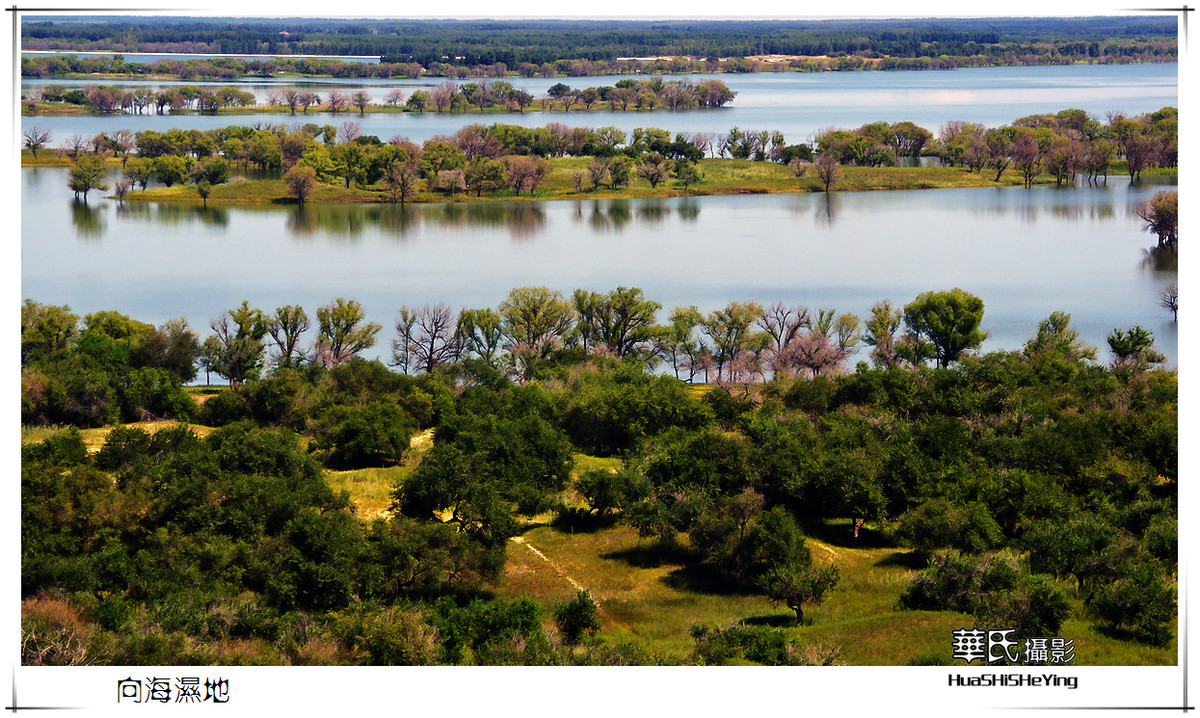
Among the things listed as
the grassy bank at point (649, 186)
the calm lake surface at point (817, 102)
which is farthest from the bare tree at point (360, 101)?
the grassy bank at point (649, 186)

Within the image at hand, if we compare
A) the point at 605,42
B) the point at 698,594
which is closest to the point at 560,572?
the point at 698,594

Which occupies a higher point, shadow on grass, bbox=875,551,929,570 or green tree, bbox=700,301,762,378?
green tree, bbox=700,301,762,378

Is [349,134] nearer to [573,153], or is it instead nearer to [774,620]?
[573,153]

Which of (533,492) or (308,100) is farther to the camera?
(308,100)

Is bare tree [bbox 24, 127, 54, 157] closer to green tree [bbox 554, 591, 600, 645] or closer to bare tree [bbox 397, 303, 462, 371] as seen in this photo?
bare tree [bbox 397, 303, 462, 371]

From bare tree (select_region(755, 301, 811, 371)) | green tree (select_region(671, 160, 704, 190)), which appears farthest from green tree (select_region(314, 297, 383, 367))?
green tree (select_region(671, 160, 704, 190))

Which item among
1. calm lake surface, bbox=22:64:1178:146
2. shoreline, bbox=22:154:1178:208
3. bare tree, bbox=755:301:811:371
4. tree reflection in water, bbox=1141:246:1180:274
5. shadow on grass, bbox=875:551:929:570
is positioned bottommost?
shadow on grass, bbox=875:551:929:570
